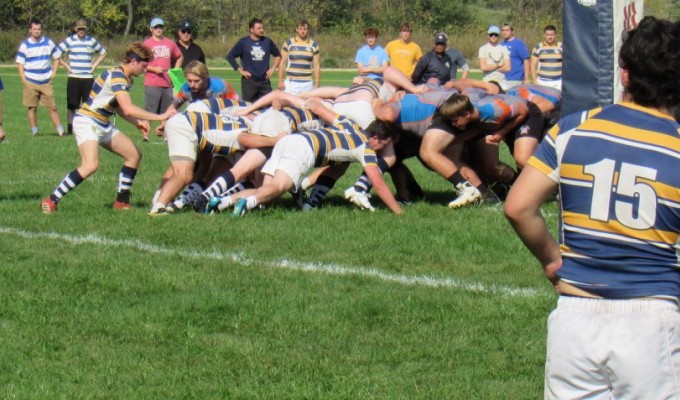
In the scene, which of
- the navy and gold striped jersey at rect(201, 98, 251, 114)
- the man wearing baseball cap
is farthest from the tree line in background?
the navy and gold striped jersey at rect(201, 98, 251, 114)

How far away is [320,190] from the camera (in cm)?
1038

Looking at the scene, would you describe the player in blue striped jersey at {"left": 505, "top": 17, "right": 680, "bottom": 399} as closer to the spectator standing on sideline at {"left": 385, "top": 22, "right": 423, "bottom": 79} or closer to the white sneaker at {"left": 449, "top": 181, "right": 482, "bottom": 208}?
the white sneaker at {"left": 449, "top": 181, "right": 482, "bottom": 208}

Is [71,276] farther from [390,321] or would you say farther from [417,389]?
[417,389]

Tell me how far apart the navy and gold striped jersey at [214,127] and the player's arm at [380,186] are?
135 centimetres

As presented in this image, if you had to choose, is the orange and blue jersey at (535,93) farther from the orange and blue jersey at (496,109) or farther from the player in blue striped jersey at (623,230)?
the player in blue striped jersey at (623,230)

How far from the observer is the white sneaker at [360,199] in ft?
33.1

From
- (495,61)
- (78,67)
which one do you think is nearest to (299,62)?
(495,61)

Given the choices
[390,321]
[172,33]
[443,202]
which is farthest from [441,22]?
[390,321]

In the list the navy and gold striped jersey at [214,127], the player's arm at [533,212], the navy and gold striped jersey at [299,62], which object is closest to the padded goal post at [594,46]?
the player's arm at [533,212]

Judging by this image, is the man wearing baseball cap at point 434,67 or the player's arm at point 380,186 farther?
the man wearing baseball cap at point 434,67

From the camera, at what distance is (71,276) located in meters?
7.26

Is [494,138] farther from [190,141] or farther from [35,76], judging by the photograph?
[35,76]

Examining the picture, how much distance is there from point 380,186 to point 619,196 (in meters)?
6.53

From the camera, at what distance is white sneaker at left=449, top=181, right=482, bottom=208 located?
10.1m
